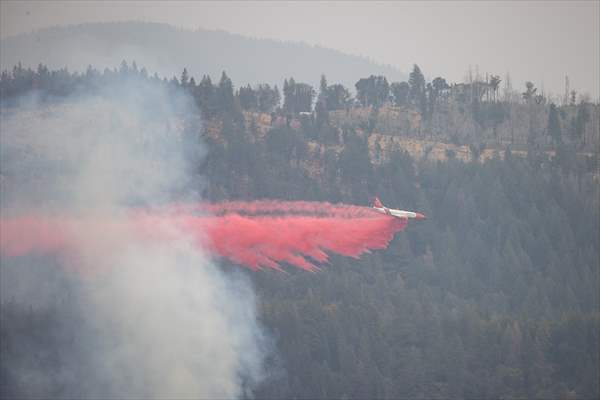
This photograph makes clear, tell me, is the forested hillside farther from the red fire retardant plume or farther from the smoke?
the red fire retardant plume

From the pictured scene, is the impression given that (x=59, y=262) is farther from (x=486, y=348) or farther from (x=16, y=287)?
(x=486, y=348)

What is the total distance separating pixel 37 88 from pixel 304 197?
46.7m

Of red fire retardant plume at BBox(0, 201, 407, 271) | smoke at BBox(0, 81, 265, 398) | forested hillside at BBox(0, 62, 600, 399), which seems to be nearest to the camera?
red fire retardant plume at BBox(0, 201, 407, 271)

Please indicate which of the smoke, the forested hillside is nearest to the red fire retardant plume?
the smoke

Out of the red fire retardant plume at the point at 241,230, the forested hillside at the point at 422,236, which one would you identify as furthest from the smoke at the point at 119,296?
the forested hillside at the point at 422,236

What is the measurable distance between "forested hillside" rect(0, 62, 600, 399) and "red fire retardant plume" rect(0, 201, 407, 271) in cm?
2094

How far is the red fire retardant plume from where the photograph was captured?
86938 millimetres

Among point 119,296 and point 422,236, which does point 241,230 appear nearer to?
point 119,296

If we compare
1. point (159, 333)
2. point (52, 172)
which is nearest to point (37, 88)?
point (52, 172)

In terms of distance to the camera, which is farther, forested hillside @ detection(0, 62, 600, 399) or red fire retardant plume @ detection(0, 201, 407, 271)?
forested hillside @ detection(0, 62, 600, 399)

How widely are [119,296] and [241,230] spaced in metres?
20.9

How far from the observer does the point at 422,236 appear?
140 meters

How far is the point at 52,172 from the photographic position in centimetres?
11794

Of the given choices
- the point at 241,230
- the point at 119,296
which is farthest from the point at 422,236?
the point at 241,230
